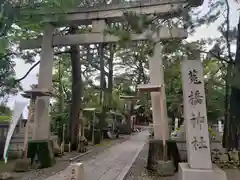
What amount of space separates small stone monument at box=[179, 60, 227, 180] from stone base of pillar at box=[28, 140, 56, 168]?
14.1ft

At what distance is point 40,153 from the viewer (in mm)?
7445

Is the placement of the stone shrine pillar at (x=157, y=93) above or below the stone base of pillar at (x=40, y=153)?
above

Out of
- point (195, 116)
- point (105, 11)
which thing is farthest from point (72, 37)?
point (195, 116)

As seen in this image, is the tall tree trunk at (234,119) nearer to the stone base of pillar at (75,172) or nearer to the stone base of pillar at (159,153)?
the stone base of pillar at (159,153)

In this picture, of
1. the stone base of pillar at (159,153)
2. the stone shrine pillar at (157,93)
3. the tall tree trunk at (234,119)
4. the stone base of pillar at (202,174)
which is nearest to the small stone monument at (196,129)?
the stone base of pillar at (202,174)

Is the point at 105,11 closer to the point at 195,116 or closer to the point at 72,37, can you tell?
the point at 72,37

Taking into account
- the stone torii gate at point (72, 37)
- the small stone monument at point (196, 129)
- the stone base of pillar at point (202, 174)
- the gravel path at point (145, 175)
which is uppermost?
the stone torii gate at point (72, 37)

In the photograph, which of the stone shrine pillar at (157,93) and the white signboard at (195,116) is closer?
the white signboard at (195,116)

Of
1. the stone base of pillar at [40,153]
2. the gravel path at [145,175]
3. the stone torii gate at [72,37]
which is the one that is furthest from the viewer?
the stone torii gate at [72,37]

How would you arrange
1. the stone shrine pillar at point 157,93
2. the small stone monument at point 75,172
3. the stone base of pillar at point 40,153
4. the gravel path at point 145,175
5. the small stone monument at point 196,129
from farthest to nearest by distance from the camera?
the stone base of pillar at point 40,153 → the stone shrine pillar at point 157,93 → the gravel path at point 145,175 → the small stone monument at point 75,172 → the small stone monument at point 196,129

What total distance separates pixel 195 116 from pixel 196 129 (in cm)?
26

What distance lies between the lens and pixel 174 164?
6.84 m

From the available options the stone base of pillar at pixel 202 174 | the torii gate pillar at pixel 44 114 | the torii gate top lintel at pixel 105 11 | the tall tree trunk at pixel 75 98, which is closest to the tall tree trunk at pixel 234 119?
the torii gate top lintel at pixel 105 11

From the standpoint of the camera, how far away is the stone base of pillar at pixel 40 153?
7381mm
